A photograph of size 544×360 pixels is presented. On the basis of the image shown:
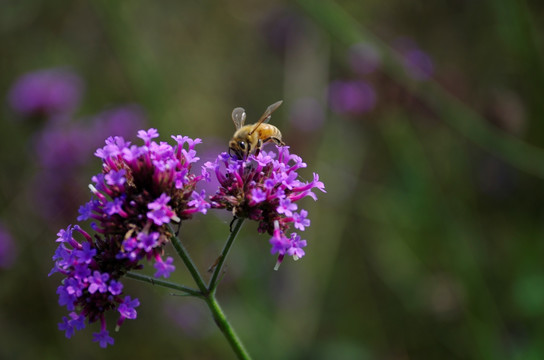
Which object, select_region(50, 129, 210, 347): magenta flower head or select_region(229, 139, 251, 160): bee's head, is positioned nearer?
select_region(50, 129, 210, 347): magenta flower head

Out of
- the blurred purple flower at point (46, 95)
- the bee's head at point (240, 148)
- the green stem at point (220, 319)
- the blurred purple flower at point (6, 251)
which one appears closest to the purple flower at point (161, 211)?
the green stem at point (220, 319)

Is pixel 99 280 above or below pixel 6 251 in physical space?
above

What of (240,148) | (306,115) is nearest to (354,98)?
(306,115)

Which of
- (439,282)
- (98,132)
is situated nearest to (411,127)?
(439,282)

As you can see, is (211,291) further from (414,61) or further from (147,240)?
(414,61)

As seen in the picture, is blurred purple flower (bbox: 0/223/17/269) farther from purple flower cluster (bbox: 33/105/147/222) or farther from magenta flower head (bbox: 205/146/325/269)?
magenta flower head (bbox: 205/146/325/269)

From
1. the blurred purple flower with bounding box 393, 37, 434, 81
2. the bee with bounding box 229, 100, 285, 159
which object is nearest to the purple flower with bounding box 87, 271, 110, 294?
the bee with bounding box 229, 100, 285, 159
